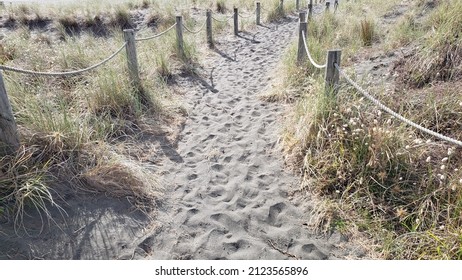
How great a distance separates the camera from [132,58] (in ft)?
15.4

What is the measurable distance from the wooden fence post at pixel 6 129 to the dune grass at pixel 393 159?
268 cm

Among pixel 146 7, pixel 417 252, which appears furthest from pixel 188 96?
pixel 146 7

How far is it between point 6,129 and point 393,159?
345cm

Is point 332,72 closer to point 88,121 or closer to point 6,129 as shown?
point 88,121

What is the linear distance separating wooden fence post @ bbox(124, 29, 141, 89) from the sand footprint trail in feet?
3.06

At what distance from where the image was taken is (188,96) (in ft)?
17.6

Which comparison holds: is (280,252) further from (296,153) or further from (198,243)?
(296,153)

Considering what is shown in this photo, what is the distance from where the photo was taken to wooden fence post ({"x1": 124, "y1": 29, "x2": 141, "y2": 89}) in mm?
4613

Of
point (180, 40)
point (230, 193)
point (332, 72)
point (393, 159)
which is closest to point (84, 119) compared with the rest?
point (230, 193)

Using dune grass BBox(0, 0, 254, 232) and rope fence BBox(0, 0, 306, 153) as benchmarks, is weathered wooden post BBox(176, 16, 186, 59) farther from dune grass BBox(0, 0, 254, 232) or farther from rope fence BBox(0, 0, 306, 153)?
dune grass BBox(0, 0, 254, 232)

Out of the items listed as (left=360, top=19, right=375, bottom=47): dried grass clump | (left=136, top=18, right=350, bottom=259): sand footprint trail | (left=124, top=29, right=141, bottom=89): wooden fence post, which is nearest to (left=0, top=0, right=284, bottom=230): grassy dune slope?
(left=124, top=29, right=141, bottom=89): wooden fence post

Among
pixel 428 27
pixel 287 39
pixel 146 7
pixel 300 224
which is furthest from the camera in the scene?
pixel 146 7

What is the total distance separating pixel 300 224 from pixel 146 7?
545 inches
